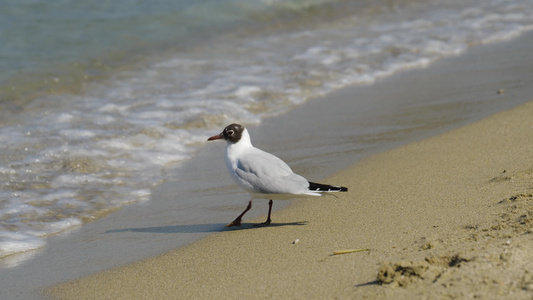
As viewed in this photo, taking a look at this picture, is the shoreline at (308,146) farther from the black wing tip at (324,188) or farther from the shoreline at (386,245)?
the black wing tip at (324,188)

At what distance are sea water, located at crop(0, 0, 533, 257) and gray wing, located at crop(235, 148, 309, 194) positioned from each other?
3.78 feet

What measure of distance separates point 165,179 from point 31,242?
4.59ft

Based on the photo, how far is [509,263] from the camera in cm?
279

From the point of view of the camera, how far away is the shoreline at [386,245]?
2.84 metres

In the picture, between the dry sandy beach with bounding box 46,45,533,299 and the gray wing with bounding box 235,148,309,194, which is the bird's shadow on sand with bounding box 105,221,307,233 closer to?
the dry sandy beach with bounding box 46,45,533,299

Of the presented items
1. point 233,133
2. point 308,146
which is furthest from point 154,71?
point 233,133

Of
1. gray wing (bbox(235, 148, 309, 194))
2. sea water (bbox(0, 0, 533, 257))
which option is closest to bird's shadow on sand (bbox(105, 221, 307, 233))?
gray wing (bbox(235, 148, 309, 194))

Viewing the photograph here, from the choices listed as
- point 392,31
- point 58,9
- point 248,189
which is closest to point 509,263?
point 248,189

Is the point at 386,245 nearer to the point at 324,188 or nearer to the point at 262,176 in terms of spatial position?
the point at 324,188

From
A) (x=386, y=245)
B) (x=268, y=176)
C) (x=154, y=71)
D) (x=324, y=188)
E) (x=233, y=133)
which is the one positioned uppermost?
(x=154, y=71)

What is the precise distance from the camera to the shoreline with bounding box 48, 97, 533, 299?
2.84m

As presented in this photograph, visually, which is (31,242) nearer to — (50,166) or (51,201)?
(51,201)

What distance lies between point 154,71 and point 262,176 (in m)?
5.38

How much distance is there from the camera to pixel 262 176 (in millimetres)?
4242
